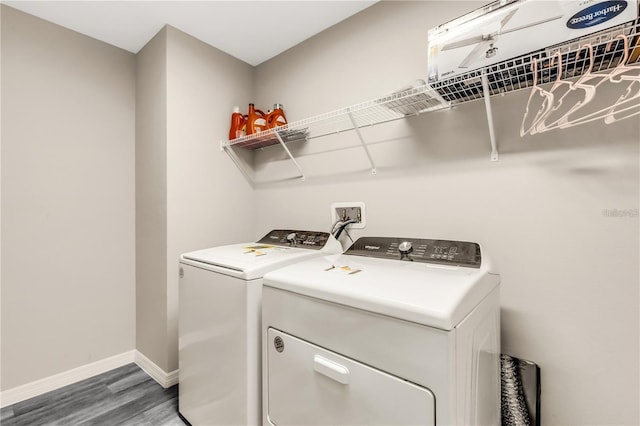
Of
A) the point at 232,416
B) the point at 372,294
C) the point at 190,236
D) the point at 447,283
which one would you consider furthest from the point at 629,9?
the point at 190,236

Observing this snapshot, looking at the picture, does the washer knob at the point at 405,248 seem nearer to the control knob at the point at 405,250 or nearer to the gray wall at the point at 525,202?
the control knob at the point at 405,250

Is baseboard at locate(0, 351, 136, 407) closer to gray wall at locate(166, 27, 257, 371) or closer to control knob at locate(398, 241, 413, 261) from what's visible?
gray wall at locate(166, 27, 257, 371)

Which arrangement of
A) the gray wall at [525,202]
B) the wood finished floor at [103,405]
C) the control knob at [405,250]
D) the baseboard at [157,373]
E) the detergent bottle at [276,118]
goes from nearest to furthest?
the gray wall at [525,202]
the control knob at [405,250]
the wood finished floor at [103,405]
the baseboard at [157,373]
the detergent bottle at [276,118]

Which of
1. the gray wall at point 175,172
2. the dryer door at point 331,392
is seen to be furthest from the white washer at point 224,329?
the gray wall at point 175,172

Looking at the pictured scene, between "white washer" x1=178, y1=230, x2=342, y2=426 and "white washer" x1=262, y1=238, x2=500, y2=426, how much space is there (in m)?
0.10

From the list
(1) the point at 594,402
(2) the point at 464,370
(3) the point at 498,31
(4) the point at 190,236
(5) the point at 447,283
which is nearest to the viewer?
(2) the point at 464,370

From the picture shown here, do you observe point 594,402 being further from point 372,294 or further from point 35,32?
point 35,32

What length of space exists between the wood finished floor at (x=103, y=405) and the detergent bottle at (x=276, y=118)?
202 cm

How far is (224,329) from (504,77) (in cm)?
167

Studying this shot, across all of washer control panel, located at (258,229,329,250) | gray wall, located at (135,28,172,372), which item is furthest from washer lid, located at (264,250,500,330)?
gray wall, located at (135,28,172,372)

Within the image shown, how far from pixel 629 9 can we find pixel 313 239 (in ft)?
5.19

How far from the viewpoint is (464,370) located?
2.67 ft

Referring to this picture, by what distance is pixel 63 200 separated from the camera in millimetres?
2086

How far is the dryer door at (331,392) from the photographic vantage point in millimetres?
825
